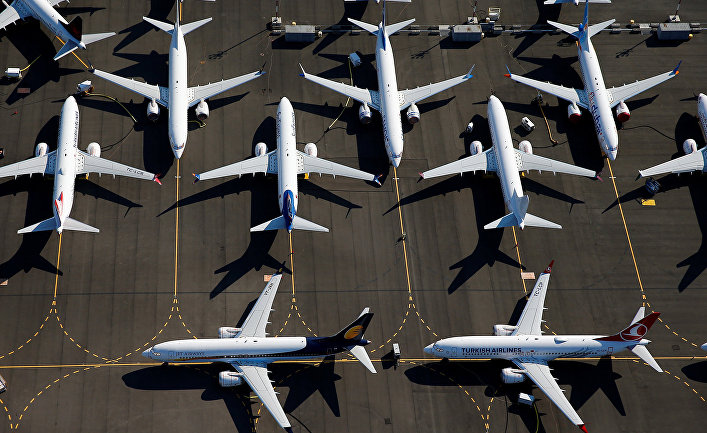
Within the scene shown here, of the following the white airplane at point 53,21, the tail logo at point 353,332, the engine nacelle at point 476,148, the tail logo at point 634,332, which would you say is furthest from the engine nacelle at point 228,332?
the white airplane at point 53,21

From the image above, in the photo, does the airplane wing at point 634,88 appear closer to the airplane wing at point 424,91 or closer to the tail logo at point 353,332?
the airplane wing at point 424,91

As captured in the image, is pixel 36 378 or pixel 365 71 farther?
pixel 365 71

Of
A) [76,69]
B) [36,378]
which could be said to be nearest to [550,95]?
[76,69]

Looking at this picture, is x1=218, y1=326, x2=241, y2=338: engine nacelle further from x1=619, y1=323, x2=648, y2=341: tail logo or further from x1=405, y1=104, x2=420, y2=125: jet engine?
x1=619, y1=323, x2=648, y2=341: tail logo

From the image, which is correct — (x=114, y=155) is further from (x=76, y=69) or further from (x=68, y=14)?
(x=68, y=14)

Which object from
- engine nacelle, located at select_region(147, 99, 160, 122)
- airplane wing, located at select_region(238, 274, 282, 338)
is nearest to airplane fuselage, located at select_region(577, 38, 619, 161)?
airplane wing, located at select_region(238, 274, 282, 338)

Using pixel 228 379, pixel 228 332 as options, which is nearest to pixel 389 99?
pixel 228 332
